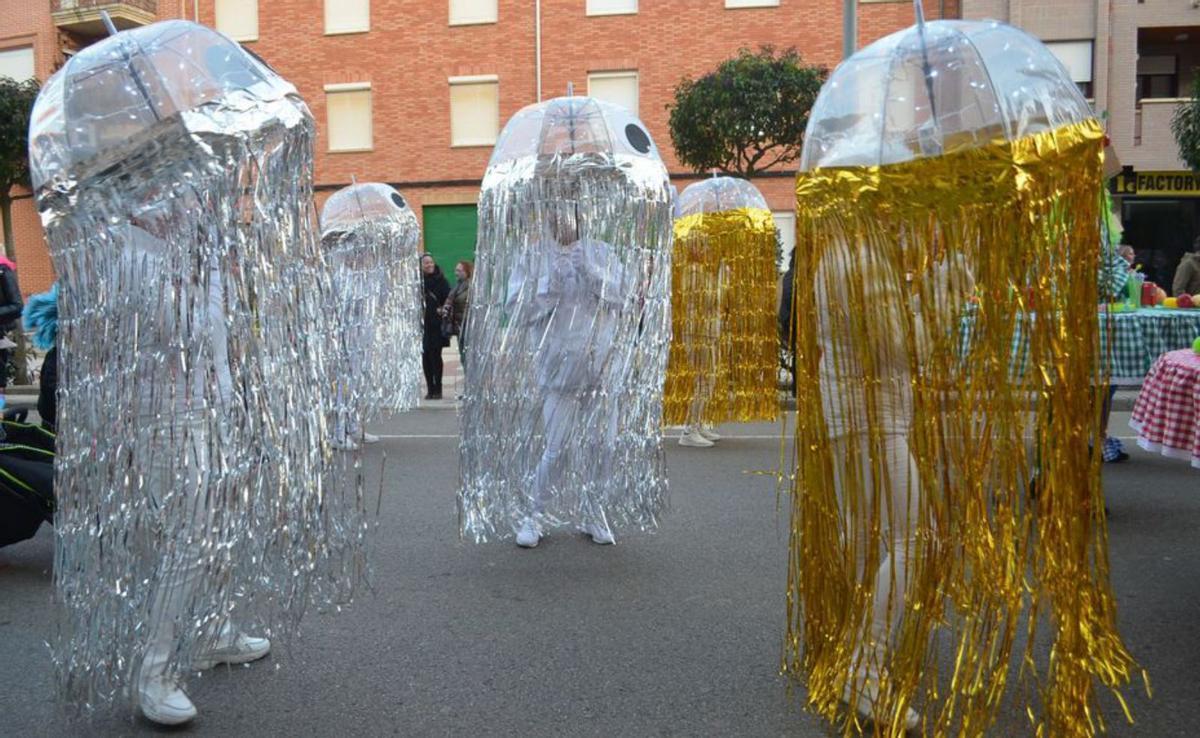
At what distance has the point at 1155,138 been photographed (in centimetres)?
1755

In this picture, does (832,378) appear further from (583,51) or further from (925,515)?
(583,51)

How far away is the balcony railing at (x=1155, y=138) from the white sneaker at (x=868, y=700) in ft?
58.8

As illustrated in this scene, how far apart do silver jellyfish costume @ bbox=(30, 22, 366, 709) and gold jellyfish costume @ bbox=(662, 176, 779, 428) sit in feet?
15.8

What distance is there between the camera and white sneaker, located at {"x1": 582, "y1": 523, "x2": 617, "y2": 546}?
463 cm

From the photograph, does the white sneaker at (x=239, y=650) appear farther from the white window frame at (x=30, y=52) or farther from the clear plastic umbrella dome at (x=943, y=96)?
the white window frame at (x=30, y=52)

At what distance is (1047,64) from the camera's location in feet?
7.59

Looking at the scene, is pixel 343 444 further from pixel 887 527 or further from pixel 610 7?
pixel 610 7

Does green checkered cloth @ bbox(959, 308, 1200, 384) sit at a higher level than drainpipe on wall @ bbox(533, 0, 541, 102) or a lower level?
lower

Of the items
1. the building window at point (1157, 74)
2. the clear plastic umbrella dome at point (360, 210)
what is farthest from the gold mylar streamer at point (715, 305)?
the building window at point (1157, 74)

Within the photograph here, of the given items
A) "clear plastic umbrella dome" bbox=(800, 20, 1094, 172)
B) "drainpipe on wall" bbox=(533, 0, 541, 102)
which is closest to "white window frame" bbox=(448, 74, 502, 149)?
"drainpipe on wall" bbox=(533, 0, 541, 102)

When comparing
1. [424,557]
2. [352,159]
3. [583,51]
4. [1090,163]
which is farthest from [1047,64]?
[352,159]

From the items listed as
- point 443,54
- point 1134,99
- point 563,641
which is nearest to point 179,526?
point 563,641

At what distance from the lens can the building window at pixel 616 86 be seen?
65.5 ft

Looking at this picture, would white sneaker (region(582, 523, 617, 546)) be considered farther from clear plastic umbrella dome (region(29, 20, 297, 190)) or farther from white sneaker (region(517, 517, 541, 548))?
clear plastic umbrella dome (region(29, 20, 297, 190))
